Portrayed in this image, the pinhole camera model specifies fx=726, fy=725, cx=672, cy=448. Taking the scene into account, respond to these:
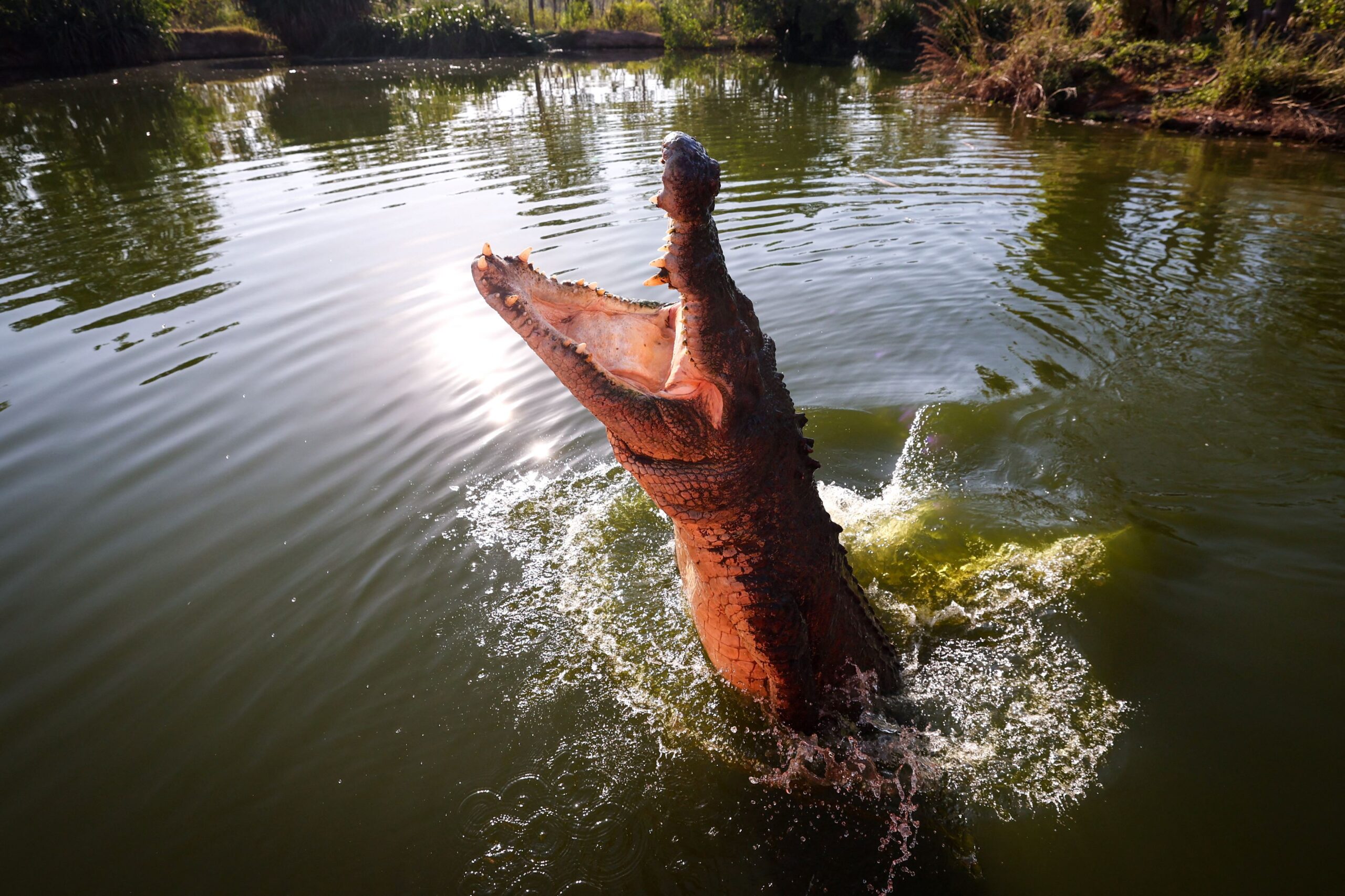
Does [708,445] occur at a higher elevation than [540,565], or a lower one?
higher

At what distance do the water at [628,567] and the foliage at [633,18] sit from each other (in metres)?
35.6

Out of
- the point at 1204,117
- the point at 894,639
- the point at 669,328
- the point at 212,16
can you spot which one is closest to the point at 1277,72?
the point at 1204,117

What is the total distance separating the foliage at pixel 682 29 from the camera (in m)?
35.9

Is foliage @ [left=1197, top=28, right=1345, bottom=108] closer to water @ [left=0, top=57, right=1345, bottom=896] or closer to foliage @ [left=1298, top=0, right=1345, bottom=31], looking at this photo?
foliage @ [left=1298, top=0, right=1345, bottom=31]

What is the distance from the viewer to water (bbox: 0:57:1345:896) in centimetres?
273

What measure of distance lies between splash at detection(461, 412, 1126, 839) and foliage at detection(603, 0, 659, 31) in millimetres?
40876

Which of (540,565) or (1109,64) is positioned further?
(1109,64)

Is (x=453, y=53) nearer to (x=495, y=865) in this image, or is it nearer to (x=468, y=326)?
(x=468, y=326)

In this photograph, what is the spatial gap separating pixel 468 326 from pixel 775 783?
5282 mm

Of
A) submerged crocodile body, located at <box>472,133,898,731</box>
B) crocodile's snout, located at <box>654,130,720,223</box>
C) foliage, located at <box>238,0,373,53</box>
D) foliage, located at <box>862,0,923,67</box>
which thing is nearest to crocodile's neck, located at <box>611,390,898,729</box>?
submerged crocodile body, located at <box>472,133,898,731</box>

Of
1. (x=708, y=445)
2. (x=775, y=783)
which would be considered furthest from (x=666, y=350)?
(x=775, y=783)

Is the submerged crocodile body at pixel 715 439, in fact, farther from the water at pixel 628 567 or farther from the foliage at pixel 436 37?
the foliage at pixel 436 37

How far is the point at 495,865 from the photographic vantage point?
2.63 metres

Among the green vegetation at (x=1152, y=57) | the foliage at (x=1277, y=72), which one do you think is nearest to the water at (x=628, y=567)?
the foliage at (x=1277, y=72)
